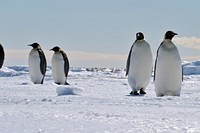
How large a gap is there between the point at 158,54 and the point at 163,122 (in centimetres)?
584

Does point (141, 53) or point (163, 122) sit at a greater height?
point (141, 53)

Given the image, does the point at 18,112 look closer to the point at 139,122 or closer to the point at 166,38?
the point at 139,122

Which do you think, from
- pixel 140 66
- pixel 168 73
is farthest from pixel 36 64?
pixel 168 73

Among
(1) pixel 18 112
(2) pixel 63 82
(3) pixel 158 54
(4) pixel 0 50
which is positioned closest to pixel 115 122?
(1) pixel 18 112

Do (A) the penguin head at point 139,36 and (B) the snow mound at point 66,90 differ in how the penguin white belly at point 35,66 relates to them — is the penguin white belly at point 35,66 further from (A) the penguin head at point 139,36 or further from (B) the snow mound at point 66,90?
(B) the snow mound at point 66,90

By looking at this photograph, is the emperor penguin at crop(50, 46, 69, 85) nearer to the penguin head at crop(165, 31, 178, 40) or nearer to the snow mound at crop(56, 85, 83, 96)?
the penguin head at crop(165, 31, 178, 40)

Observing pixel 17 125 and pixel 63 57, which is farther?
pixel 63 57

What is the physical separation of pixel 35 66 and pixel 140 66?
7221 mm

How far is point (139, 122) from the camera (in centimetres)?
408

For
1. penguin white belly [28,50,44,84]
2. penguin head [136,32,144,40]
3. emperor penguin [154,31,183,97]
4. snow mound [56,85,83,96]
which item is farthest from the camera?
penguin white belly [28,50,44,84]

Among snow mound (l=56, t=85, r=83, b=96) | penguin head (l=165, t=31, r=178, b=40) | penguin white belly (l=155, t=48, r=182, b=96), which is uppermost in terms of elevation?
penguin head (l=165, t=31, r=178, b=40)

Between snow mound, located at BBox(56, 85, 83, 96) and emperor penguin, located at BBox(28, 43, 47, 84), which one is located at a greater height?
emperor penguin, located at BBox(28, 43, 47, 84)

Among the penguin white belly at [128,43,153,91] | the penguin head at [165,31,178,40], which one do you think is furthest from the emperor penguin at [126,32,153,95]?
the penguin head at [165,31,178,40]

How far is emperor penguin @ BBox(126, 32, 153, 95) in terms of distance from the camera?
1036 centimetres
